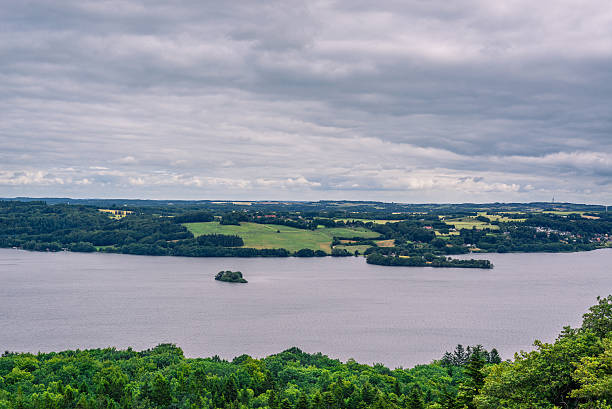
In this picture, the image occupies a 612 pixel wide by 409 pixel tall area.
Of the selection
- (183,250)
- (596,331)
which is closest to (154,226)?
(183,250)

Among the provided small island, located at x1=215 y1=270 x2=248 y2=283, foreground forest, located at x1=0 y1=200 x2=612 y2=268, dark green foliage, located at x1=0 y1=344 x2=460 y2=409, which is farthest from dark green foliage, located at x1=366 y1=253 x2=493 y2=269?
dark green foliage, located at x1=0 y1=344 x2=460 y2=409

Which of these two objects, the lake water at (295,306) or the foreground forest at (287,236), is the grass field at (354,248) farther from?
the lake water at (295,306)

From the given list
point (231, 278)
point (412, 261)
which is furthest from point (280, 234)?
point (231, 278)

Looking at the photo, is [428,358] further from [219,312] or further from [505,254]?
[505,254]

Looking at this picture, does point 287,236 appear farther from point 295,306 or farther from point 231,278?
point 295,306

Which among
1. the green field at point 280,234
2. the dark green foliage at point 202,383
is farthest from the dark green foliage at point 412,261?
the dark green foliage at point 202,383

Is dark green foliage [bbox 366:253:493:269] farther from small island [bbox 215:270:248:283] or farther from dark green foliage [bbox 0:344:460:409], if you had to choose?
dark green foliage [bbox 0:344:460:409]
